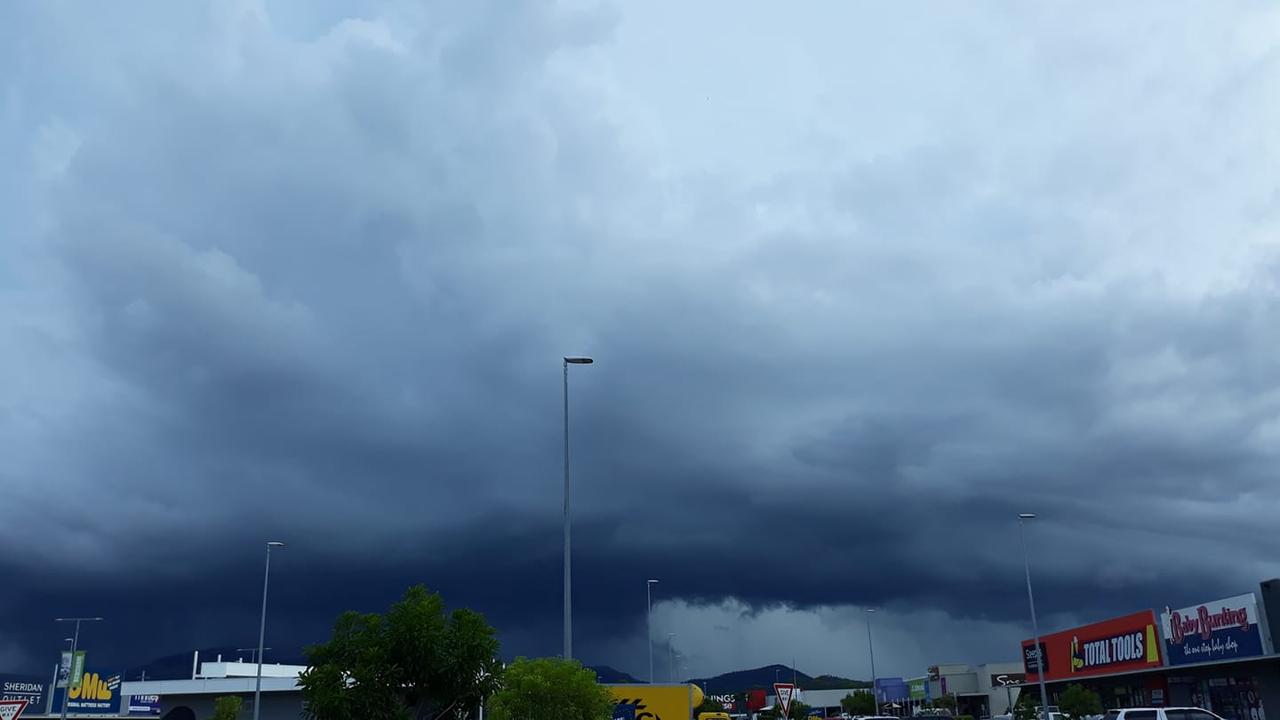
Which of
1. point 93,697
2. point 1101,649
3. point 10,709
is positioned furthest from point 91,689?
point 1101,649

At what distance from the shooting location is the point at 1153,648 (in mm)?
57375

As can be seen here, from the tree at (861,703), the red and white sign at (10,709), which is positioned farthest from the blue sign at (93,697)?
the tree at (861,703)

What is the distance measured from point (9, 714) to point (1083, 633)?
207 ft

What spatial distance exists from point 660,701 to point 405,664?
1108cm

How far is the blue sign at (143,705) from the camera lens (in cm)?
7875

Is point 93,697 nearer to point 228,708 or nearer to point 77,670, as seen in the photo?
point 77,670

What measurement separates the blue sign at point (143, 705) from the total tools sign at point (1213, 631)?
70102 mm

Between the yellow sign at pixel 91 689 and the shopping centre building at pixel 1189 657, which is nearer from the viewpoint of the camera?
the shopping centre building at pixel 1189 657

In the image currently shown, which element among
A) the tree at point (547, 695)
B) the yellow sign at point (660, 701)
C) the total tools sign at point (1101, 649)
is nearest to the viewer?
the tree at point (547, 695)

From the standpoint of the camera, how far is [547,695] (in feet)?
74.5

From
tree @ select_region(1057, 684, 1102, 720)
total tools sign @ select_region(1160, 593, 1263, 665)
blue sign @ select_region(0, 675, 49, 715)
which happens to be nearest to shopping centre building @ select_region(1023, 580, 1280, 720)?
total tools sign @ select_region(1160, 593, 1263, 665)

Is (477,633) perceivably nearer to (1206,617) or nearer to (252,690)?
(1206,617)

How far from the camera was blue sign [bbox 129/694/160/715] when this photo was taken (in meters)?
78.8

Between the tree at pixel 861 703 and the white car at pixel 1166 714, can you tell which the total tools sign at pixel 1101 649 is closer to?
the white car at pixel 1166 714
